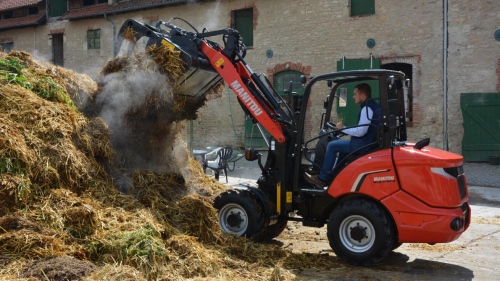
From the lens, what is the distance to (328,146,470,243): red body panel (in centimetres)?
630

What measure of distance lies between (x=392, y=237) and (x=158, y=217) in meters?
A: 2.57

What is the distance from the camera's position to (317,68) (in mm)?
20516

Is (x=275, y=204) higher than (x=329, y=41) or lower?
lower

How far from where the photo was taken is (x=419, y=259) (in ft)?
23.2

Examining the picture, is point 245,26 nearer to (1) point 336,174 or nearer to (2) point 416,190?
(1) point 336,174

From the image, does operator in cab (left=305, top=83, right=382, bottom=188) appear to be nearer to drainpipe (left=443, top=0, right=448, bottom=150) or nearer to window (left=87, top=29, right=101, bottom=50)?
drainpipe (left=443, top=0, right=448, bottom=150)

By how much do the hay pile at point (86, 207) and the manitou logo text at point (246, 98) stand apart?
50.4 inches

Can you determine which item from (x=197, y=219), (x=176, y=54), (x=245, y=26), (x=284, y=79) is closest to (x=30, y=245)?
(x=197, y=219)

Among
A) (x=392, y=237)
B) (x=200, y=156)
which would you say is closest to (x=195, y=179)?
(x=392, y=237)

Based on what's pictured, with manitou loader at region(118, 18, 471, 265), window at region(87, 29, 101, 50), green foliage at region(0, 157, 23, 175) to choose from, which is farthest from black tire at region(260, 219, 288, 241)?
window at region(87, 29, 101, 50)

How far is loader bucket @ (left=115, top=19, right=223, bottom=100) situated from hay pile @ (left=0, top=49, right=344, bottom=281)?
2.27ft

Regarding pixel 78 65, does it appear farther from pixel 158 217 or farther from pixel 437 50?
pixel 158 217

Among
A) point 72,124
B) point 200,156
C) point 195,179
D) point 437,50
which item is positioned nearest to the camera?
point 72,124

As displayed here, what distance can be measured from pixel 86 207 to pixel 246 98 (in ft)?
7.96
